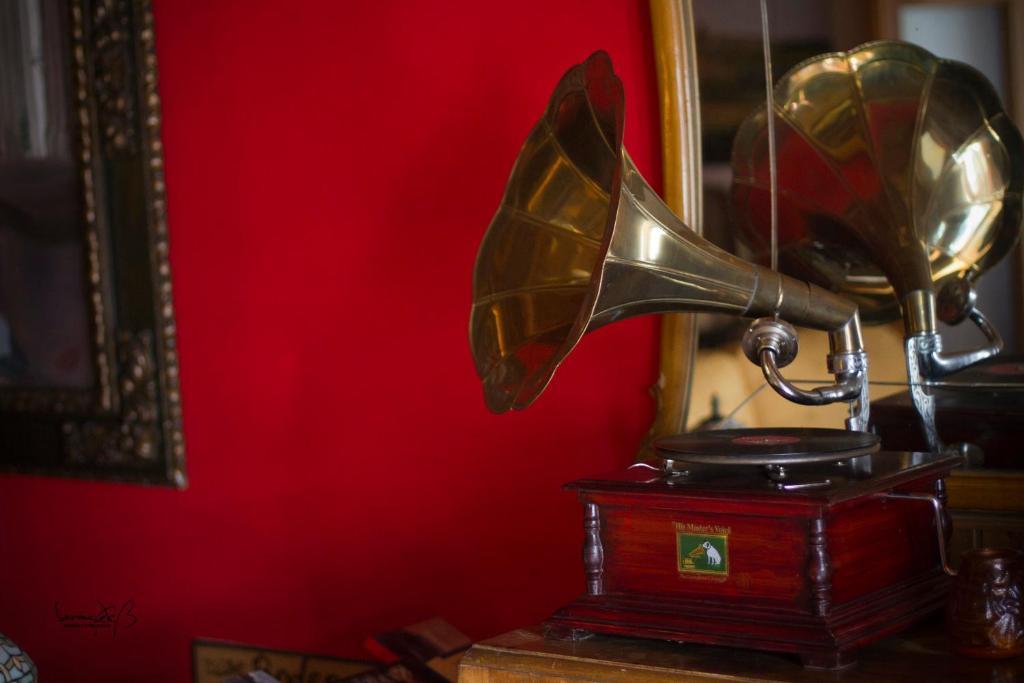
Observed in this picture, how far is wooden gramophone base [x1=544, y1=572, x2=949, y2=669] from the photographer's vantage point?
1.21 m

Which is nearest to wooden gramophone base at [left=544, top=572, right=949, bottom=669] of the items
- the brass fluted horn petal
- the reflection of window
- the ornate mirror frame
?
the brass fluted horn petal

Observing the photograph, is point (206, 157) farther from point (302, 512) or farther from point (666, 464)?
point (666, 464)

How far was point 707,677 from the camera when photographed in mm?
1224

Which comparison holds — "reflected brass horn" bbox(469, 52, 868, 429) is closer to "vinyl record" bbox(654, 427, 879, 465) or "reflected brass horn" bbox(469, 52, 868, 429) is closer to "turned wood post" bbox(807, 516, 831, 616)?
→ "vinyl record" bbox(654, 427, 879, 465)

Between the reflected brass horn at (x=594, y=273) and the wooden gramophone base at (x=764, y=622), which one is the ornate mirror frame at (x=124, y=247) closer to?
the reflected brass horn at (x=594, y=273)

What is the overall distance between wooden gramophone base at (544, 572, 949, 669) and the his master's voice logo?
0.04 m

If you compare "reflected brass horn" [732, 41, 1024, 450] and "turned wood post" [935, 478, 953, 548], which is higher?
"reflected brass horn" [732, 41, 1024, 450]

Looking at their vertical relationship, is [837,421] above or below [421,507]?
above

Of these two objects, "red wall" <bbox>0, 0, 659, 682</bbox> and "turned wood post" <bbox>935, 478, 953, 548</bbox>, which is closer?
"turned wood post" <bbox>935, 478, 953, 548</bbox>

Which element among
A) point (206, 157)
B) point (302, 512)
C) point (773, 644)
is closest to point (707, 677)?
point (773, 644)

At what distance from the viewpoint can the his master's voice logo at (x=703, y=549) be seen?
1.28 m

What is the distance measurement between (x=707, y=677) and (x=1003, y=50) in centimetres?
92

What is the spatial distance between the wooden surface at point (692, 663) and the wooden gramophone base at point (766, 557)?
0.02 meters

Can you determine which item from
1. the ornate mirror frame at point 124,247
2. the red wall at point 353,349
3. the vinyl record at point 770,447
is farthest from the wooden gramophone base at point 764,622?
the ornate mirror frame at point 124,247
